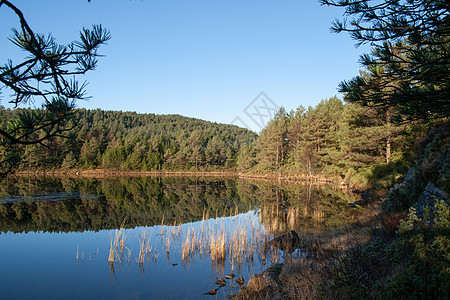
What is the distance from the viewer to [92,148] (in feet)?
235

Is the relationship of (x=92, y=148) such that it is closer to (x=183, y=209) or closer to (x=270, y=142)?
(x=270, y=142)

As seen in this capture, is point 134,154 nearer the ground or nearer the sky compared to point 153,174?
nearer the sky

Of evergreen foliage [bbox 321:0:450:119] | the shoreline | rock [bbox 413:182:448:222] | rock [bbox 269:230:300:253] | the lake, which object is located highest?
evergreen foliage [bbox 321:0:450:119]

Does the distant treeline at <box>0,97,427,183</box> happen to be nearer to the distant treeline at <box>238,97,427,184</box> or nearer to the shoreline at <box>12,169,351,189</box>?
the distant treeline at <box>238,97,427,184</box>

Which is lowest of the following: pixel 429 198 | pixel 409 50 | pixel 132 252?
pixel 132 252

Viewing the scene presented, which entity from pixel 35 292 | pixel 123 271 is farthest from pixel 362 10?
pixel 35 292

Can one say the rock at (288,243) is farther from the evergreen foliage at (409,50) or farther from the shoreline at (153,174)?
the shoreline at (153,174)

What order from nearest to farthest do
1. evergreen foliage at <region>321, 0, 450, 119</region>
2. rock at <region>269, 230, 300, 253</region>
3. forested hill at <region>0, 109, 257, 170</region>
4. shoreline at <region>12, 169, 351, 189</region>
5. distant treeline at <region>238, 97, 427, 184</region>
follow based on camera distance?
1. evergreen foliage at <region>321, 0, 450, 119</region>
2. rock at <region>269, 230, 300, 253</region>
3. distant treeline at <region>238, 97, 427, 184</region>
4. shoreline at <region>12, 169, 351, 189</region>
5. forested hill at <region>0, 109, 257, 170</region>

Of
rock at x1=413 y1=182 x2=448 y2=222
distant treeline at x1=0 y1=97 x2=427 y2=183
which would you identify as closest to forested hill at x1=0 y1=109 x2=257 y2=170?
distant treeline at x1=0 y1=97 x2=427 y2=183

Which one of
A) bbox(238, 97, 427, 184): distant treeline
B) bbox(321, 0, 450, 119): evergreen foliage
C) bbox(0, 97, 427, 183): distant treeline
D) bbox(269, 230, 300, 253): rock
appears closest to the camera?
bbox(321, 0, 450, 119): evergreen foliage

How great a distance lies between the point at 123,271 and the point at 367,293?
7679 mm

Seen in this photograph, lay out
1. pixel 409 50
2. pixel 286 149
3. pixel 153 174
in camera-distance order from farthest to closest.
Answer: pixel 153 174
pixel 286 149
pixel 409 50

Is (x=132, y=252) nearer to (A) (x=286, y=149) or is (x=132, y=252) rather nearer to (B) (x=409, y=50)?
(B) (x=409, y=50)

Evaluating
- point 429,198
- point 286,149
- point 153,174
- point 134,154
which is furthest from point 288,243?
point 134,154
